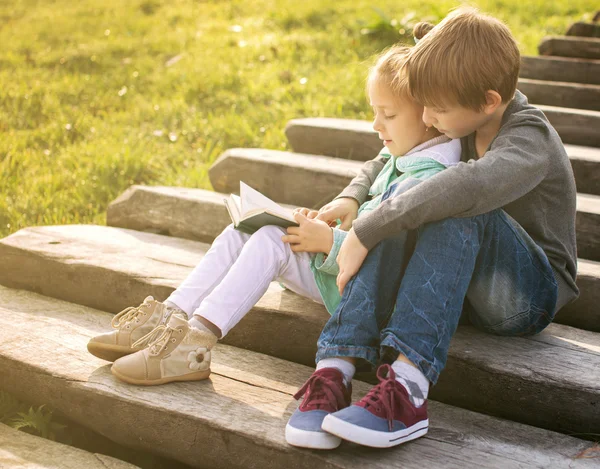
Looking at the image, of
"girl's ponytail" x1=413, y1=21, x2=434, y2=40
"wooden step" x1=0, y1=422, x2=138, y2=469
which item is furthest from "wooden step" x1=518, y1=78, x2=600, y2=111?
"wooden step" x1=0, y1=422, x2=138, y2=469

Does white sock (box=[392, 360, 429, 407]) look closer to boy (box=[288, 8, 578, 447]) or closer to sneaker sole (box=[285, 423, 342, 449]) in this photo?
boy (box=[288, 8, 578, 447])

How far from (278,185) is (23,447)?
5.68 feet

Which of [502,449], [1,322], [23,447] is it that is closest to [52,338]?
[1,322]

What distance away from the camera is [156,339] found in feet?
6.67

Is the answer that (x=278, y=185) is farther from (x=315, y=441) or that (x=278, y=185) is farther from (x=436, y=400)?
(x=315, y=441)

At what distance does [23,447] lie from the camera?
2053mm

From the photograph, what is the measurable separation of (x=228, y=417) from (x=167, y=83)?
3.80 m

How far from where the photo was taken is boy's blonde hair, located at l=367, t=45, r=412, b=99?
2.08 m

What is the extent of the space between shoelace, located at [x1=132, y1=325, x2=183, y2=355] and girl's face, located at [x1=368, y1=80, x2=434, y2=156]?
907mm

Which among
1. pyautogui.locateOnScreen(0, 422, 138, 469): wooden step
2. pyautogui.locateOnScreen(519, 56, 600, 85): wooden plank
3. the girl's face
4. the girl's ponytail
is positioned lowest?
pyautogui.locateOnScreen(0, 422, 138, 469): wooden step

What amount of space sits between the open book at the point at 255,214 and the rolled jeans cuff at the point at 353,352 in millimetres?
448

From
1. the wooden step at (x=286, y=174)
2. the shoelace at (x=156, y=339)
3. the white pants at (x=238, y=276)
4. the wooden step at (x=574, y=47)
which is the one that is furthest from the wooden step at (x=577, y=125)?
the shoelace at (x=156, y=339)

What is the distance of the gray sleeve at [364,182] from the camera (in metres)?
2.41

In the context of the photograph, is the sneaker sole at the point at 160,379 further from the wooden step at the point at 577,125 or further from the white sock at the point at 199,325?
the wooden step at the point at 577,125
